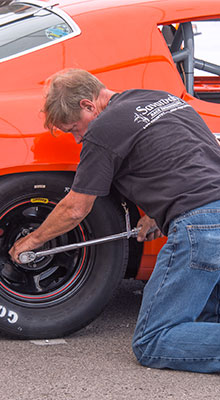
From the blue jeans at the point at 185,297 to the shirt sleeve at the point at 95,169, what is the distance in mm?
367

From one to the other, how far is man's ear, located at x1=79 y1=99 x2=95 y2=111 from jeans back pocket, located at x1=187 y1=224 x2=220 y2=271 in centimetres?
70

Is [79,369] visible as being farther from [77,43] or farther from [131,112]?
[77,43]

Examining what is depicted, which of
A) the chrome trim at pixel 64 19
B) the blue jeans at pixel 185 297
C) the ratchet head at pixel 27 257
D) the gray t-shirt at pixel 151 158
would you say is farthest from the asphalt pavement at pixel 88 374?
the chrome trim at pixel 64 19

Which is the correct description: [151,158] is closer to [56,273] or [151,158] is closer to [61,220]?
[61,220]

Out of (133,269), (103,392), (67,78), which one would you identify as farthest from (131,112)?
(103,392)

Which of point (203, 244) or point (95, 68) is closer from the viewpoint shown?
point (203, 244)

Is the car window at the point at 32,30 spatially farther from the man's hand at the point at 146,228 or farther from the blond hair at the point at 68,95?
the man's hand at the point at 146,228

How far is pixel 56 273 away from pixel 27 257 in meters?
0.23

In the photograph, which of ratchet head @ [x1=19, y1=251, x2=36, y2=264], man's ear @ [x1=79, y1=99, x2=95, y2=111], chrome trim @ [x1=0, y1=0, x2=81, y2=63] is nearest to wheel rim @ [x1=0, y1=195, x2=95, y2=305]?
ratchet head @ [x1=19, y1=251, x2=36, y2=264]

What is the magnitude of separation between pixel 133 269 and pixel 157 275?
0.57 metres

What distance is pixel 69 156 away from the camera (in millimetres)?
3551

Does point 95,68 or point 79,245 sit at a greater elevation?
point 95,68

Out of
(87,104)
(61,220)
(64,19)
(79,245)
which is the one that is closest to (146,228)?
(79,245)

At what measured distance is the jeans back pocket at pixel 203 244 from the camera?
10.6 ft
